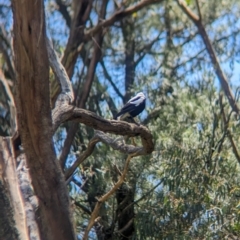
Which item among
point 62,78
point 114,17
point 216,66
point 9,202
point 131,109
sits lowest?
point 9,202

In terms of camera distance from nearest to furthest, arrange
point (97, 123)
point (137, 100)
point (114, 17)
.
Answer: point (97, 123) < point (137, 100) < point (114, 17)

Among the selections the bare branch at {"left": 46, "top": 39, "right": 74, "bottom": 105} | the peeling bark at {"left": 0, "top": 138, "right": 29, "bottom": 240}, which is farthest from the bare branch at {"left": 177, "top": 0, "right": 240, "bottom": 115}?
the peeling bark at {"left": 0, "top": 138, "right": 29, "bottom": 240}

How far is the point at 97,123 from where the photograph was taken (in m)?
4.87

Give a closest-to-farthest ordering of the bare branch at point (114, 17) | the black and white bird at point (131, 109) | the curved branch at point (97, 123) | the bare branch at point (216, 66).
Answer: the curved branch at point (97, 123)
the black and white bird at point (131, 109)
the bare branch at point (216, 66)
the bare branch at point (114, 17)

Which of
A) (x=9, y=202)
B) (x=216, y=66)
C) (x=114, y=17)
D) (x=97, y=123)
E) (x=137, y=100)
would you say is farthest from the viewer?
(x=216, y=66)

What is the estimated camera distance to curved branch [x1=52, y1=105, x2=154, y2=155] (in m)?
4.77

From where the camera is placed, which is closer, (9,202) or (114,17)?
(9,202)

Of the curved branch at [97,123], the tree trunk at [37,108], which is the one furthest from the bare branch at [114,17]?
the tree trunk at [37,108]

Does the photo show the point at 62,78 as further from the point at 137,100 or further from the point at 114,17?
the point at 114,17

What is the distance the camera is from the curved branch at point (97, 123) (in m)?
4.77

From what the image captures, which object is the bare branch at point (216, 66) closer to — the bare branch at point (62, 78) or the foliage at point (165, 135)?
the foliage at point (165, 135)

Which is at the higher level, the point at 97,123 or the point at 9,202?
the point at 97,123

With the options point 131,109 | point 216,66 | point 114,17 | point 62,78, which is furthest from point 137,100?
point 62,78

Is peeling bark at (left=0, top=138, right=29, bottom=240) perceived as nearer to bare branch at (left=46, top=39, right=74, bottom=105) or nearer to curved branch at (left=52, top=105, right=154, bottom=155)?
curved branch at (left=52, top=105, right=154, bottom=155)
